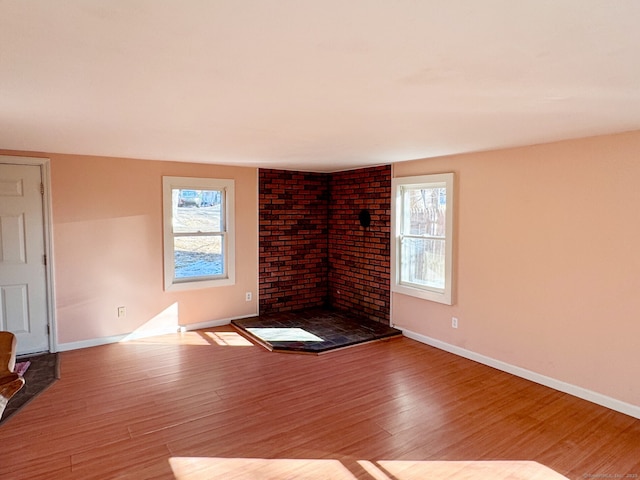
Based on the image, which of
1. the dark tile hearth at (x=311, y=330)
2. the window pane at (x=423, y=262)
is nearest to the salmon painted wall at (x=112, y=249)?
the dark tile hearth at (x=311, y=330)

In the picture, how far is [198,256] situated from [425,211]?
297 centimetres

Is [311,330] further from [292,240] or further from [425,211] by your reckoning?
[425,211]

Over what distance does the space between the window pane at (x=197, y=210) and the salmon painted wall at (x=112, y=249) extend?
236mm

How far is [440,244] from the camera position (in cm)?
466

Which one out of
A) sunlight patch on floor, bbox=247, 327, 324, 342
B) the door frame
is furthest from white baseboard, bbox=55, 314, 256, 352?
sunlight patch on floor, bbox=247, 327, 324, 342

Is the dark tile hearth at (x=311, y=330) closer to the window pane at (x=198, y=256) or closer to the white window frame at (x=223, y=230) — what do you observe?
the white window frame at (x=223, y=230)

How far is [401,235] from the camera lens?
5.09 metres

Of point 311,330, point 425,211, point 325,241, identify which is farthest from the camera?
point 325,241

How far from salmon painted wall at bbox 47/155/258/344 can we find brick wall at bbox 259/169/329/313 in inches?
33.2

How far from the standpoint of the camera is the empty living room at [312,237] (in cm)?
151

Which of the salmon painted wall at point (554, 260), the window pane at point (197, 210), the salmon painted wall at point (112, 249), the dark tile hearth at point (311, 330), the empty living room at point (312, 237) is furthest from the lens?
the window pane at point (197, 210)

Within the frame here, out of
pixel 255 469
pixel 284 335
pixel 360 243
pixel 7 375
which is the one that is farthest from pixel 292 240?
pixel 7 375

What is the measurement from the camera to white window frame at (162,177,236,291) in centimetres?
493

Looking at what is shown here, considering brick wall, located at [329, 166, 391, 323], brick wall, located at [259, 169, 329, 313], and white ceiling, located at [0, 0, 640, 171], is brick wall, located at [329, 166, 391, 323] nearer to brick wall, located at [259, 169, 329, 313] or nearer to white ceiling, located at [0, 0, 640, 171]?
brick wall, located at [259, 169, 329, 313]
